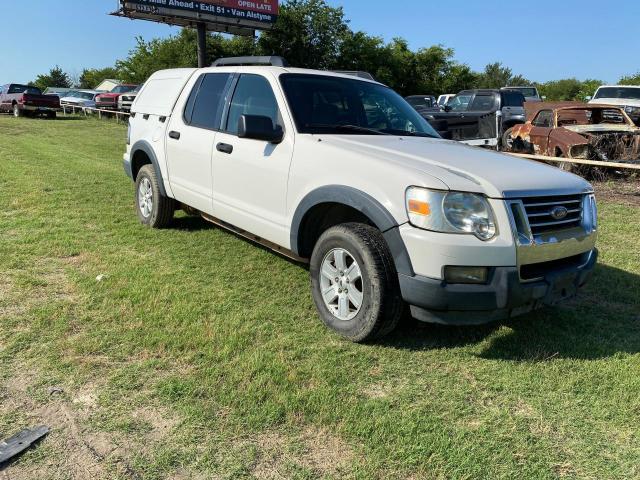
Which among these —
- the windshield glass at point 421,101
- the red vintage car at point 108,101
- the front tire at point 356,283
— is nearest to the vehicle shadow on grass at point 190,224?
the front tire at point 356,283

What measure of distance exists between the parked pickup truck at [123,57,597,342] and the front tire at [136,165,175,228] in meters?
0.72

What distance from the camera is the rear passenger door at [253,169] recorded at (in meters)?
4.05

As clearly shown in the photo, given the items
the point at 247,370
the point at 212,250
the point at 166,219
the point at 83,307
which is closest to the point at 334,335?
the point at 247,370

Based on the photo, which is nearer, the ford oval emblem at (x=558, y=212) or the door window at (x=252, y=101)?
the ford oval emblem at (x=558, y=212)

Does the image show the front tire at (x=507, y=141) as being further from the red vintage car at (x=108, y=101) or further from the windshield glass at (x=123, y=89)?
the windshield glass at (x=123, y=89)

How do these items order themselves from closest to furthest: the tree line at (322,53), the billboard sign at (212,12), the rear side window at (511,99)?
the rear side window at (511,99) → the billboard sign at (212,12) → the tree line at (322,53)

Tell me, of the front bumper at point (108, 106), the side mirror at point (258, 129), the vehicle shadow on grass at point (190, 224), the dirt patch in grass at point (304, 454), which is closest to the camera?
the dirt patch in grass at point (304, 454)

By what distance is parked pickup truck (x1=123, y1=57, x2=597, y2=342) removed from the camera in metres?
3.07

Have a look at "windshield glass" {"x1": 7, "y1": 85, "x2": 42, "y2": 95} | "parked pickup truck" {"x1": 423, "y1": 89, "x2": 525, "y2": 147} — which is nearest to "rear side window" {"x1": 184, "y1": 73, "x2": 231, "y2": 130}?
"parked pickup truck" {"x1": 423, "y1": 89, "x2": 525, "y2": 147}

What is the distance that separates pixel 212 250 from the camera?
213 inches

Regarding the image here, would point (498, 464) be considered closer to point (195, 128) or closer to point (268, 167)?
point (268, 167)

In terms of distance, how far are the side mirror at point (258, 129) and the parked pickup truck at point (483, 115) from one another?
7.74m

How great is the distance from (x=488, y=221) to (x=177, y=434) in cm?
198

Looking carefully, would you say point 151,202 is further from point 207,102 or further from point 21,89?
point 21,89
